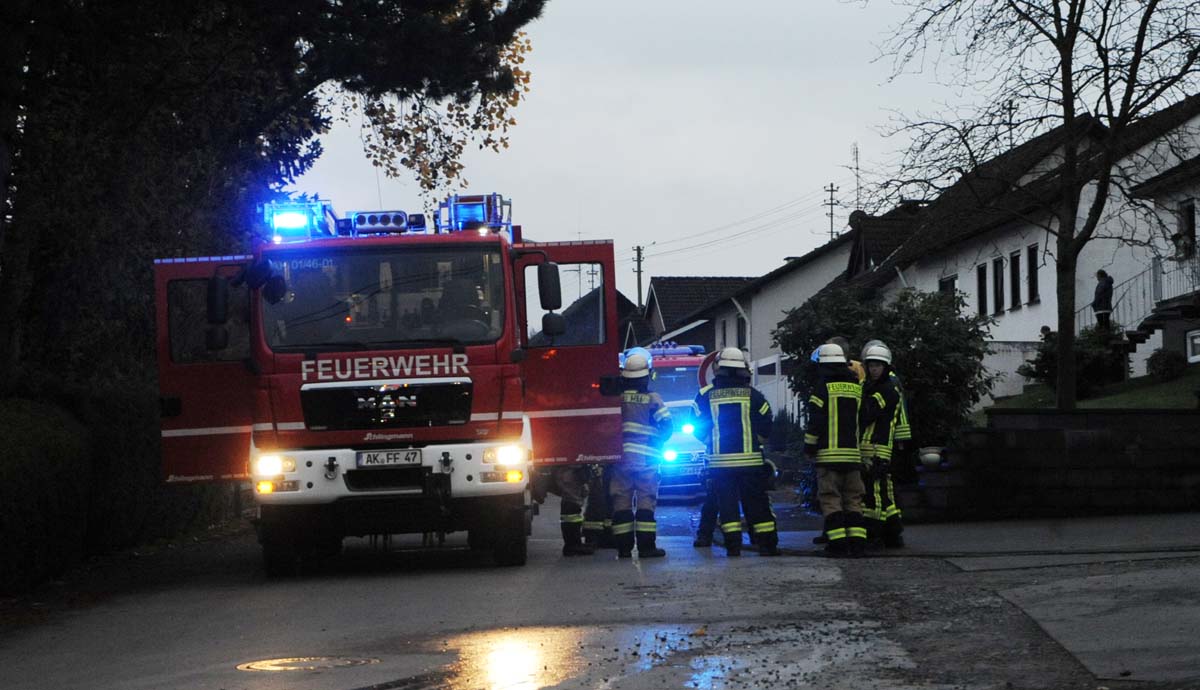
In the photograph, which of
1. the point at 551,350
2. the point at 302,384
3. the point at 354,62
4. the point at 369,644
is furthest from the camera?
the point at 354,62

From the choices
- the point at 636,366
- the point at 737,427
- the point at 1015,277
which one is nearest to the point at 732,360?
the point at 737,427

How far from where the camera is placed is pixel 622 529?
15.7m

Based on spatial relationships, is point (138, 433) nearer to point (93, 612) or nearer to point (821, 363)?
point (93, 612)

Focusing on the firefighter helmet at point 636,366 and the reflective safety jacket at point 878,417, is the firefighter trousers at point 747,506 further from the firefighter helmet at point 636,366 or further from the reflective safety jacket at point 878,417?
the firefighter helmet at point 636,366

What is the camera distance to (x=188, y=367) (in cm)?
1495

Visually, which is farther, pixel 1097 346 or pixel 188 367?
pixel 1097 346

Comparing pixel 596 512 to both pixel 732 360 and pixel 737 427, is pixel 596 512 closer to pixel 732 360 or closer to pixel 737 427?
pixel 737 427

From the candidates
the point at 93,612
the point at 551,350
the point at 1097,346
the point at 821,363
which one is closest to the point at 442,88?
the point at 551,350

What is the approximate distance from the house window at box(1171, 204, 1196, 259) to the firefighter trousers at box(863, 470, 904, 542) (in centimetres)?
915

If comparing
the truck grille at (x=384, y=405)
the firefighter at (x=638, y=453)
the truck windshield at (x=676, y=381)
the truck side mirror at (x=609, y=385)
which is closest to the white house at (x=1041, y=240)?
the truck windshield at (x=676, y=381)

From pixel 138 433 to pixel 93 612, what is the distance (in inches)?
227

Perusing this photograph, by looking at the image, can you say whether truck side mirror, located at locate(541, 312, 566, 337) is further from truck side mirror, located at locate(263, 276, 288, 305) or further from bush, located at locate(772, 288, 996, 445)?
bush, located at locate(772, 288, 996, 445)

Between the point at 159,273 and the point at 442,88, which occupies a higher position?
the point at 442,88

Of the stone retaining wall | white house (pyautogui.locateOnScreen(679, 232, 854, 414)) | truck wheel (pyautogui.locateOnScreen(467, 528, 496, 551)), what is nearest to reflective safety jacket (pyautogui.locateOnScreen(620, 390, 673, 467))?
truck wheel (pyautogui.locateOnScreen(467, 528, 496, 551))
